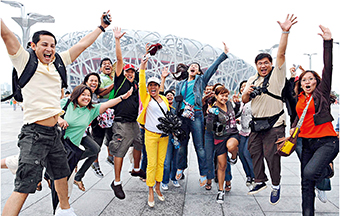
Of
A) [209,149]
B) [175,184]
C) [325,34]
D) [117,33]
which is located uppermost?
[117,33]

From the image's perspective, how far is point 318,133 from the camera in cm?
263

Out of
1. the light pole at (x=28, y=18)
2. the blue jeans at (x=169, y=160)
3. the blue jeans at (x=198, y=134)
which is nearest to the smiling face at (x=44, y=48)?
the blue jeans at (x=169, y=160)

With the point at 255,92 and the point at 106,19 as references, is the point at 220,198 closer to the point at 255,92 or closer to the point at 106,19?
the point at 255,92

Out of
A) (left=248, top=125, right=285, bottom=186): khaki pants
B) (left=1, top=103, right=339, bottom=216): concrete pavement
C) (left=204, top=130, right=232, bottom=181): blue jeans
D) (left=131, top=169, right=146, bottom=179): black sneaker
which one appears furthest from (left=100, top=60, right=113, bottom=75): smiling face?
(left=248, top=125, right=285, bottom=186): khaki pants

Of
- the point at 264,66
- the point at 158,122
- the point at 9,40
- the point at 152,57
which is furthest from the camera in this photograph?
the point at 152,57

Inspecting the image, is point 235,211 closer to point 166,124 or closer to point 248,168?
point 248,168

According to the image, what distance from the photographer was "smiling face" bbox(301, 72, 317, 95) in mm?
2779

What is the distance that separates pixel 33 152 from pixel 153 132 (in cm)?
163

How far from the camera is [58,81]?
247 cm

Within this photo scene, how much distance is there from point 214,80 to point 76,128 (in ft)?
155

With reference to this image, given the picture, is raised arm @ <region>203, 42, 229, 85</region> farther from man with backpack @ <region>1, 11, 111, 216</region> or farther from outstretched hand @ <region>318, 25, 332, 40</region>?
man with backpack @ <region>1, 11, 111, 216</region>

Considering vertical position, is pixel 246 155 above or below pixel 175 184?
above

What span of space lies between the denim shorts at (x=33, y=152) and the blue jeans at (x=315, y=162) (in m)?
2.80

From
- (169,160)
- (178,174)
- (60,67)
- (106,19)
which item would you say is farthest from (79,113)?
(178,174)
